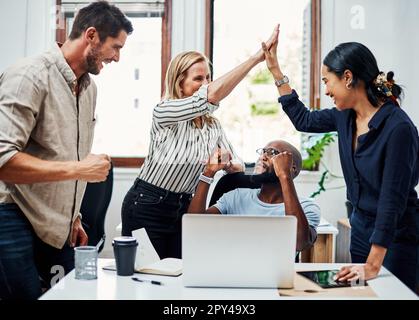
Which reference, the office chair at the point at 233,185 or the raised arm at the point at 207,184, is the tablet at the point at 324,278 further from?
the raised arm at the point at 207,184

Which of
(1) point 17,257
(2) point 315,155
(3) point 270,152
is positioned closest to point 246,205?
(3) point 270,152

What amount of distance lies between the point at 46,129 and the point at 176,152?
0.46 m

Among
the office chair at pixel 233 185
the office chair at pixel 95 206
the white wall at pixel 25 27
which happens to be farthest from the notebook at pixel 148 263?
the white wall at pixel 25 27

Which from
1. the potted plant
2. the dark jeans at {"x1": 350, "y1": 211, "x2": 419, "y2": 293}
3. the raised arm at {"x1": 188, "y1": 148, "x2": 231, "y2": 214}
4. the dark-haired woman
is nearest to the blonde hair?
the raised arm at {"x1": 188, "y1": 148, "x2": 231, "y2": 214}

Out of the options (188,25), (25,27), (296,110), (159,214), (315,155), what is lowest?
(159,214)

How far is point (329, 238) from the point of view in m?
2.09

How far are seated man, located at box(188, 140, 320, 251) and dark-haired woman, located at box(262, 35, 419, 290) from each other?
146 mm

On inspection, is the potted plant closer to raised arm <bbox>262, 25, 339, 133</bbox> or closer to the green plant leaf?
the green plant leaf

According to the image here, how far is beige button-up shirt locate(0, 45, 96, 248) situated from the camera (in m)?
1.33

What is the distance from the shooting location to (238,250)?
4.18 ft

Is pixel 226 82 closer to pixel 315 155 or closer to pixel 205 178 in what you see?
pixel 205 178

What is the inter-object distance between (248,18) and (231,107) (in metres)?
0.43
